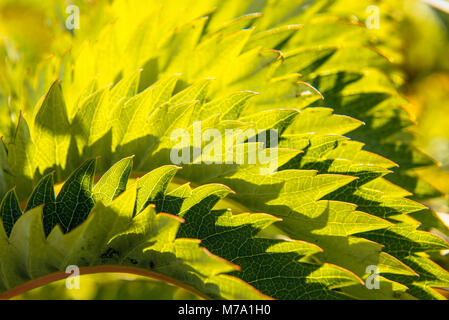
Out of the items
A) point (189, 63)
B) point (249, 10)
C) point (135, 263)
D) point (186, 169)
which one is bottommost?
point (135, 263)

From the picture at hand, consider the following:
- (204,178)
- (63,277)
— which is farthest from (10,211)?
(204,178)

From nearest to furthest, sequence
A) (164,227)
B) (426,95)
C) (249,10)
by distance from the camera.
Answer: (164,227), (249,10), (426,95)

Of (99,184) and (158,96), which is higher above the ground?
(158,96)

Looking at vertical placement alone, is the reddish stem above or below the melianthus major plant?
below

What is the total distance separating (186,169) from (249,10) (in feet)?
1.09

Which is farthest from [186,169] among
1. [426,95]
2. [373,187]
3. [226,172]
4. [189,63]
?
[426,95]

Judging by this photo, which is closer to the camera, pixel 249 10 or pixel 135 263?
pixel 135 263

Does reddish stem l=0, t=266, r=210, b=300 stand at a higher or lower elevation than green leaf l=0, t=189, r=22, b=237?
lower

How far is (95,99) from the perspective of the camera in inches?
18.5

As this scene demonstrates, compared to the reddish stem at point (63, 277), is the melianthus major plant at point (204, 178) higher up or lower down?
higher up

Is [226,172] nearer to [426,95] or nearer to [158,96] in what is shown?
[158,96]

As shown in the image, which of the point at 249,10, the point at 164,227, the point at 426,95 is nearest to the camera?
the point at 164,227

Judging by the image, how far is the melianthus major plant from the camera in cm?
41

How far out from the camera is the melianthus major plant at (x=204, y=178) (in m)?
0.41
